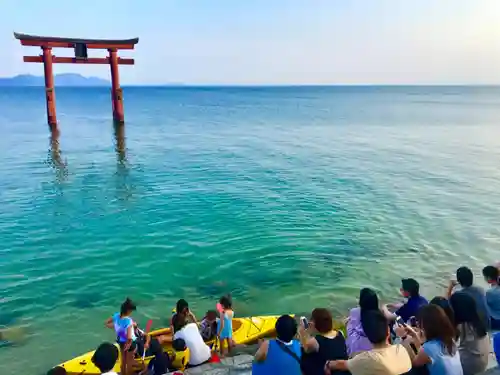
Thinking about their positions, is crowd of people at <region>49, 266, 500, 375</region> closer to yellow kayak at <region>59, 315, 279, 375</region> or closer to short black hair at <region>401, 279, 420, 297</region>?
short black hair at <region>401, 279, 420, 297</region>

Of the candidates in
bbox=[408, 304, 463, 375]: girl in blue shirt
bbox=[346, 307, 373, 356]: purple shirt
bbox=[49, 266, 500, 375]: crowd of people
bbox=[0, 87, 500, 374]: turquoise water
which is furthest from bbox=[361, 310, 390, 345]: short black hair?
bbox=[0, 87, 500, 374]: turquoise water

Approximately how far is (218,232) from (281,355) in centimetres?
1213

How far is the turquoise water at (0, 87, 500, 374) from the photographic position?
40.3 ft

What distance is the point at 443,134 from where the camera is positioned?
2050 inches

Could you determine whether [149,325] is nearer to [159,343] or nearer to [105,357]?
[159,343]

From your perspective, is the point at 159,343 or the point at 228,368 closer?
the point at 228,368

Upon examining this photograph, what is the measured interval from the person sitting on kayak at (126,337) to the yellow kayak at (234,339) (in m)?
0.17

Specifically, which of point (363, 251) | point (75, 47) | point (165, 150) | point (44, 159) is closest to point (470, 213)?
point (363, 251)

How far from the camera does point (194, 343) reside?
7832 mm

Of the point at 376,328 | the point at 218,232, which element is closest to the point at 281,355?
the point at 376,328

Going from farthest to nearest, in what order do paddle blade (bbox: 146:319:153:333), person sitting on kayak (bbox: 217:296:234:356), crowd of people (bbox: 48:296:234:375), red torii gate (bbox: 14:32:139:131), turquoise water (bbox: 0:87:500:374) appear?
red torii gate (bbox: 14:32:139:131)
turquoise water (bbox: 0:87:500:374)
paddle blade (bbox: 146:319:153:333)
person sitting on kayak (bbox: 217:296:234:356)
crowd of people (bbox: 48:296:234:375)

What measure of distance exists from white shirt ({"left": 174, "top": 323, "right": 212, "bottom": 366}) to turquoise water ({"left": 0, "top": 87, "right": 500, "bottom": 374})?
11.8 ft

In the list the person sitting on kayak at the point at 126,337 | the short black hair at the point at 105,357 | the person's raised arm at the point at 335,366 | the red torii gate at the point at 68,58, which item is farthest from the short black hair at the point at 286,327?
the red torii gate at the point at 68,58

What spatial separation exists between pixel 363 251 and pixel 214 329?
810 cm
